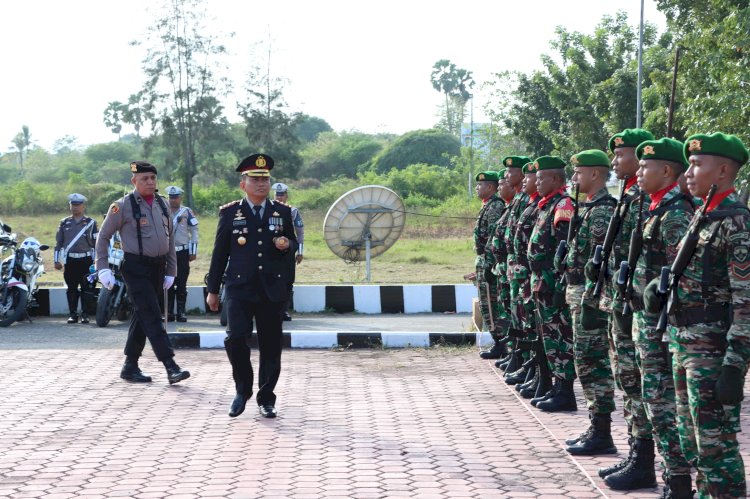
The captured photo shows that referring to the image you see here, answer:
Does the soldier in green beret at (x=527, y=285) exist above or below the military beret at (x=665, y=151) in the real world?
below

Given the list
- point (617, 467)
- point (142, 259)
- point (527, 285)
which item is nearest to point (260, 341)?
point (142, 259)

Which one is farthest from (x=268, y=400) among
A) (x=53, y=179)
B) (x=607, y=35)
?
(x=53, y=179)

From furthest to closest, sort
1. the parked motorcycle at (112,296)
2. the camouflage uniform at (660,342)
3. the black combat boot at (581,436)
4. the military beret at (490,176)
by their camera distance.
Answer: the parked motorcycle at (112,296)
the military beret at (490,176)
the black combat boot at (581,436)
the camouflage uniform at (660,342)

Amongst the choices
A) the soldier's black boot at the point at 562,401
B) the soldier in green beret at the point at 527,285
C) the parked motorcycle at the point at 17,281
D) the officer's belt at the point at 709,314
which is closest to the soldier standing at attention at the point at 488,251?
the soldier in green beret at the point at 527,285

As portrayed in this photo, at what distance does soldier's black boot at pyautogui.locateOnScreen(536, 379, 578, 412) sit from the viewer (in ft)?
28.1

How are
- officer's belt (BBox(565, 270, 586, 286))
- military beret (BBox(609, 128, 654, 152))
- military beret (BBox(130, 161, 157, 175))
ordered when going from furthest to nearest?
military beret (BBox(130, 161, 157, 175)) → officer's belt (BBox(565, 270, 586, 286)) → military beret (BBox(609, 128, 654, 152))

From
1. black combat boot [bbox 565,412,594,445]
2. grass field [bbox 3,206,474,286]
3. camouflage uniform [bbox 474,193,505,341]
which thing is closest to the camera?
black combat boot [bbox 565,412,594,445]

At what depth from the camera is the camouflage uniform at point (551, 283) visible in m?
8.23

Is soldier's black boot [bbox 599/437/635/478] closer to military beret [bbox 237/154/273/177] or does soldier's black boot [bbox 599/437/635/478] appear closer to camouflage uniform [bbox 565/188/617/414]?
camouflage uniform [bbox 565/188/617/414]

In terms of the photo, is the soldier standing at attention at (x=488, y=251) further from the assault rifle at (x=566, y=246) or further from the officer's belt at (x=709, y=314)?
the officer's belt at (x=709, y=314)

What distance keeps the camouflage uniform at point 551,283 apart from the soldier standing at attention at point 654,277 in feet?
7.63

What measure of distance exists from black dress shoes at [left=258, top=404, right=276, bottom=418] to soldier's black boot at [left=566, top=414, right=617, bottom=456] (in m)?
2.47

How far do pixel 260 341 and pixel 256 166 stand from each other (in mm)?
1393

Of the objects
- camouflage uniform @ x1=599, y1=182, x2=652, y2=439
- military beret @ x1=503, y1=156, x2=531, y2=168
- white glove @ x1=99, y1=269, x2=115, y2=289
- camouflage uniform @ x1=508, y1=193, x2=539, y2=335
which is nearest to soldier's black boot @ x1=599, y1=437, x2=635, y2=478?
camouflage uniform @ x1=599, y1=182, x2=652, y2=439
